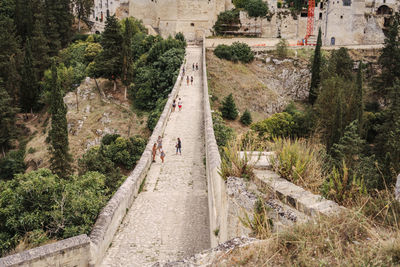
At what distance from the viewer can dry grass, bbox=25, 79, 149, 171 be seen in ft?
88.9

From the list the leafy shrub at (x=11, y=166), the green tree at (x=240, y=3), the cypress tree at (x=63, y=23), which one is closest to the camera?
the leafy shrub at (x=11, y=166)

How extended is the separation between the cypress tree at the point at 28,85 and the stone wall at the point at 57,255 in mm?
31786

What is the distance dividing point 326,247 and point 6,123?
30.4 m

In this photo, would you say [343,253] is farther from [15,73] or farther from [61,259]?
[15,73]

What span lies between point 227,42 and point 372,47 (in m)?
18.1

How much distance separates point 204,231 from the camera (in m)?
7.93

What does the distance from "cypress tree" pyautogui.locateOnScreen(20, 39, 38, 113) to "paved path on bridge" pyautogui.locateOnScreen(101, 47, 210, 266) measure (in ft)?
81.5

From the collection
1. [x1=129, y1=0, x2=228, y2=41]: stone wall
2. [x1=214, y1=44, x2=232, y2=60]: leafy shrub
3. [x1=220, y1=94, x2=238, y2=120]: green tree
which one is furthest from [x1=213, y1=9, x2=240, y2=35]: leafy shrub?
[x1=220, y1=94, x2=238, y2=120]: green tree

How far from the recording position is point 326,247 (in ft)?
11.8

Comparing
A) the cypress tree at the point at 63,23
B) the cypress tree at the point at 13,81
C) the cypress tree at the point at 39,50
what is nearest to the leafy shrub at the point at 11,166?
the cypress tree at the point at 13,81

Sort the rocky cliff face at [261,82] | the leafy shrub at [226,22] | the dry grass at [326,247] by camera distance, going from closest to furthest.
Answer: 1. the dry grass at [326,247]
2. the rocky cliff face at [261,82]
3. the leafy shrub at [226,22]

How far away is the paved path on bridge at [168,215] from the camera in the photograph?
23.0 feet

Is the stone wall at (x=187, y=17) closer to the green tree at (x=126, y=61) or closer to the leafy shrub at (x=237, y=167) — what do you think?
the green tree at (x=126, y=61)

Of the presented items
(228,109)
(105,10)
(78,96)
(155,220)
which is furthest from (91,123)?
(105,10)
